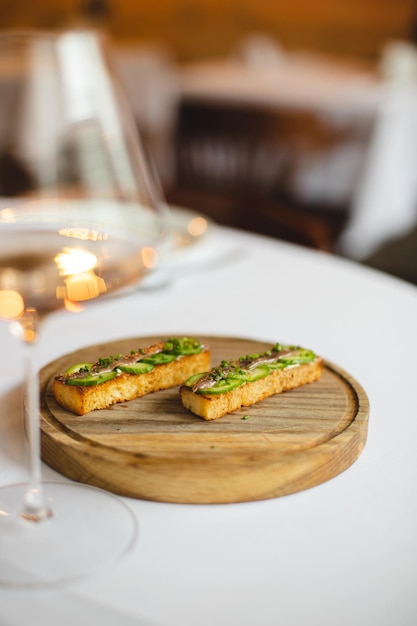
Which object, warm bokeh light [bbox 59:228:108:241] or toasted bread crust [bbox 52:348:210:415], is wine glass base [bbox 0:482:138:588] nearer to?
toasted bread crust [bbox 52:348:210:415]

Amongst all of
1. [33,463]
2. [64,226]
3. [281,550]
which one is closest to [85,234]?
[64,226]

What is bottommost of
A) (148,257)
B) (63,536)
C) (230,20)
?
(230,20)

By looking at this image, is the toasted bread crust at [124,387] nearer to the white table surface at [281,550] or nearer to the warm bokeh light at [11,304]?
the white table surface at [281,550]

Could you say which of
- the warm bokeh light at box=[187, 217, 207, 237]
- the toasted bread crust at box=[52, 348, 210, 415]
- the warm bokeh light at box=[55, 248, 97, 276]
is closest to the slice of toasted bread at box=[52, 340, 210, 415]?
the toasted bread crust at box=[52, 348, 210, 415]

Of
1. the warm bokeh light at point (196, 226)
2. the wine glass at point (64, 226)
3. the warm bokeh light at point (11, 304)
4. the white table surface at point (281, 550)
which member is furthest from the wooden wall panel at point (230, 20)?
the warm bokeh light at point (11, 304)

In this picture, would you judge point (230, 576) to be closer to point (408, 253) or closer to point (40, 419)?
point (40, 419)

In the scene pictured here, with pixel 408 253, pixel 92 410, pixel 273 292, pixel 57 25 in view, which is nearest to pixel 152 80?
pixel 57 25

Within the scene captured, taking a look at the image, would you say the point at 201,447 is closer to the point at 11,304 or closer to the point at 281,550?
the point at 281,550
